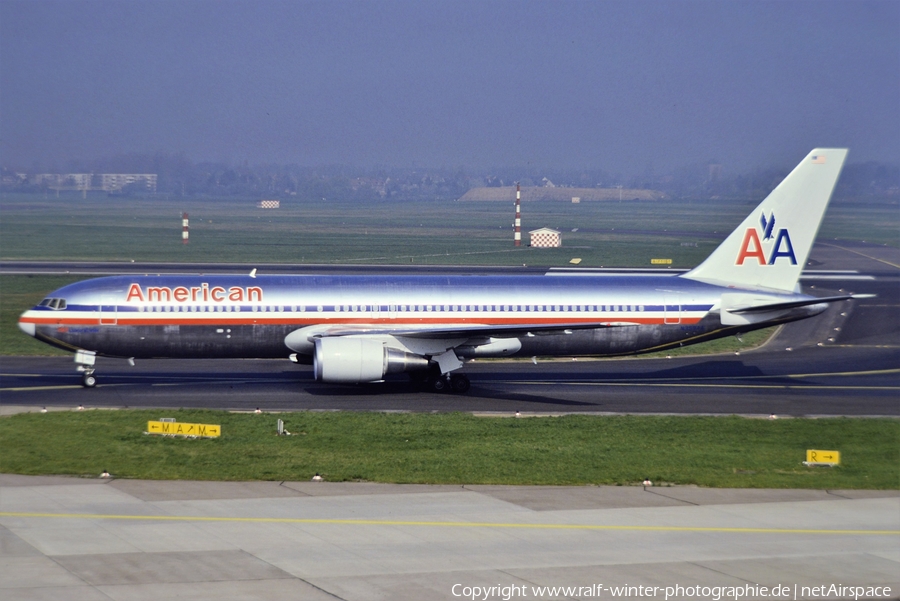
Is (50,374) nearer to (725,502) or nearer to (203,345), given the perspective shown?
(203,345)

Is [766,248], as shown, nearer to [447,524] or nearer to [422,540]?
[447,524]

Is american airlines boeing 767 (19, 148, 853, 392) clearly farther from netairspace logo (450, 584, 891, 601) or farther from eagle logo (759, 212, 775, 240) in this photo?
netairspace logo (450, 584, 891, 601)

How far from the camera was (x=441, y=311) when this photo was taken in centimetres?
3575

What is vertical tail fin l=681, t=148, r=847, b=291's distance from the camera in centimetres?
3788

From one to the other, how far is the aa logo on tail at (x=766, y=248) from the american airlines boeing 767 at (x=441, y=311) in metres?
0.04

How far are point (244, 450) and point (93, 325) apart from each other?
12.3 m

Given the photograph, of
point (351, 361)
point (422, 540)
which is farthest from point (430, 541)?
point (351, 361)

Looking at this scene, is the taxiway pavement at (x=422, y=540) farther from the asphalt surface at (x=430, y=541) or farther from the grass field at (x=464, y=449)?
the grass field at (x=464, y=449)

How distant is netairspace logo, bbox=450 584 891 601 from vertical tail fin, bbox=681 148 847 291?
23362mm

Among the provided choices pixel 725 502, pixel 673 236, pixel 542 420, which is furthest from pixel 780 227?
pixel 673 236

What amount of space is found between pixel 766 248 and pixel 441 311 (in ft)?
44.9

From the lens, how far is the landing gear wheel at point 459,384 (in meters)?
35.1

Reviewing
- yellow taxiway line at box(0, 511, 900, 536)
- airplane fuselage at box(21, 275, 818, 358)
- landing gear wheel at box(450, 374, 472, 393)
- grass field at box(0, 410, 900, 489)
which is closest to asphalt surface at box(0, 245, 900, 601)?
yellow taxiway line at box(0, 511, 900, 536)

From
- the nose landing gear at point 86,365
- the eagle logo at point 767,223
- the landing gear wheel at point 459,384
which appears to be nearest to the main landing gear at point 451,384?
the landing gear wheel at point 459,384
